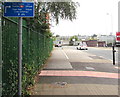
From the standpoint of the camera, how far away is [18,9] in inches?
134

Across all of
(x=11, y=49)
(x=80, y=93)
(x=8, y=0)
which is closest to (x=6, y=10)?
(x=8, y=0)

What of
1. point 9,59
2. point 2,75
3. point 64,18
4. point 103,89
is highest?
point 64,18

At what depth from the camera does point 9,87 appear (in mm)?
3848

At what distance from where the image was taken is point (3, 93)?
11.5 ft

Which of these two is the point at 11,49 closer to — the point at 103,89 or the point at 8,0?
the point at 8,0

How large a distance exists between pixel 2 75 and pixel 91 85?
377 centimetres

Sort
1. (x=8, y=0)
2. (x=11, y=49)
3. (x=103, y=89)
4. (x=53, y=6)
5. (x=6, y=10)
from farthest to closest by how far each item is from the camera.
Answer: (x=53, y=6)
(x=103, y=89)
(x=11, y=49)
(x=8, y=0)
(x=6, y=10)

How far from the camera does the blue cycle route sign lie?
334 cm

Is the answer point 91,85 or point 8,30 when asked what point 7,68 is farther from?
point 91,85

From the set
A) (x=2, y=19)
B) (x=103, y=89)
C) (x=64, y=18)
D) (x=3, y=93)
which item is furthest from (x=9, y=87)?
(x=64, y=18)

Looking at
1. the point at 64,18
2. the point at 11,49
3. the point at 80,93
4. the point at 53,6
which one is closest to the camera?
the point at 11,49

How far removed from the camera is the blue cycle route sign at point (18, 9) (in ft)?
11.0

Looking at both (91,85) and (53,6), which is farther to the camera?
(53,6)

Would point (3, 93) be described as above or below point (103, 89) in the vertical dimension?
above
